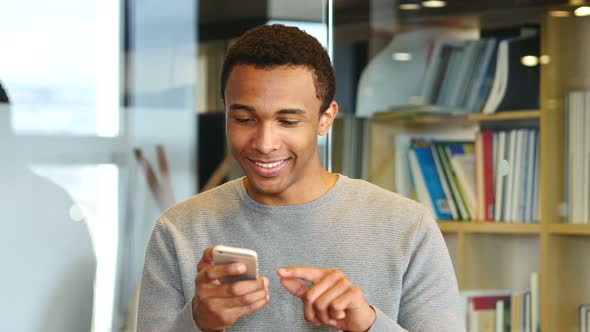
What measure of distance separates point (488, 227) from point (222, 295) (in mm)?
1787

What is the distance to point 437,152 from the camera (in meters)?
3.12

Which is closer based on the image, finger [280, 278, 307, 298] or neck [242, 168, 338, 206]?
finger [280, 278, 307, 298]

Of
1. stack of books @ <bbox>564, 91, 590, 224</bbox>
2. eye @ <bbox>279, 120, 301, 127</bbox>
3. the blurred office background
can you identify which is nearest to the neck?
eye @ <bbox>279, 120, 301, 127</bbox>

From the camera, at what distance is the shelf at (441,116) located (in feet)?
9.61

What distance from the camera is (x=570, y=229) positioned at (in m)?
2.85

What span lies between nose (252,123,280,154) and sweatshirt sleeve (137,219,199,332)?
0.25 m

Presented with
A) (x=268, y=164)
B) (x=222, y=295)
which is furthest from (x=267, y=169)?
(x=222, y=295)

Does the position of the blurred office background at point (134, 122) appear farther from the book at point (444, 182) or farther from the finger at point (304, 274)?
the finger at point (304, 274)

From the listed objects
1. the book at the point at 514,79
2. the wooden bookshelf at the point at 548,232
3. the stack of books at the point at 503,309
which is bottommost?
the stack of books at the point at 503,309

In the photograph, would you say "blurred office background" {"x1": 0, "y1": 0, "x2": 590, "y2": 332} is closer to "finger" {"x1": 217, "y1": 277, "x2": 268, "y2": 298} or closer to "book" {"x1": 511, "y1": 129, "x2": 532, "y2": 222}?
"book" {"x1": 511, "y1": 129, "x2": 532, "y2": 222}

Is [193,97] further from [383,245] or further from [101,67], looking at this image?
[383,245]

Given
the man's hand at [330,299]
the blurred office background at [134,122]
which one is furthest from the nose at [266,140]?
the blurred office background at [134,122]

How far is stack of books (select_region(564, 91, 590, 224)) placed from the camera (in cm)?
282

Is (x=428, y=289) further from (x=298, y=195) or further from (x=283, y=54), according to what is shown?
(x=283, y=54)
